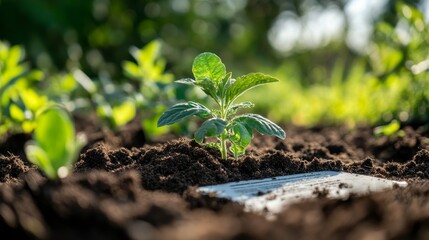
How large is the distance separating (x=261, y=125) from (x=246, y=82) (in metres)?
0.18

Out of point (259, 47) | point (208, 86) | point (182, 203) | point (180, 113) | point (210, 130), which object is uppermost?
point (259, 47)

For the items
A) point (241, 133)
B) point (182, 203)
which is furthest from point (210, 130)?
point (182, 203)

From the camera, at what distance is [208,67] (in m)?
2.23

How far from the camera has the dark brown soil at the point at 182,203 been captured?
1.28 metres

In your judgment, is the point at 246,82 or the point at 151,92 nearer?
the point at 246,82

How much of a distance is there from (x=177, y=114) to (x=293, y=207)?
2.54 ft

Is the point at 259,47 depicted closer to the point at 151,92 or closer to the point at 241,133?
the point at 151,92

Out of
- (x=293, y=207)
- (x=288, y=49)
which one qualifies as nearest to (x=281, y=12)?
(x=288, y=49)

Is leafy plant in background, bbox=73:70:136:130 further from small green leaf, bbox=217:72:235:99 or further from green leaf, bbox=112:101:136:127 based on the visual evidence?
small green leaf, bbox=217:72:235:99

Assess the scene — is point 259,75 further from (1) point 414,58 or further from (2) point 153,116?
(1) point 414,58

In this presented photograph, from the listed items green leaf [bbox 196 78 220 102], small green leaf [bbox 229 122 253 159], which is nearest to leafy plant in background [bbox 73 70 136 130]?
green leaf [bbox 196 78 220 102]

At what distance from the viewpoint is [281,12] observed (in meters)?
10.6

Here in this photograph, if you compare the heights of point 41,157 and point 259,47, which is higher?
point 259,47

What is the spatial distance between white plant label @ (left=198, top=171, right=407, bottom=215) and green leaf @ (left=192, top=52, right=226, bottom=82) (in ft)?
1.47
